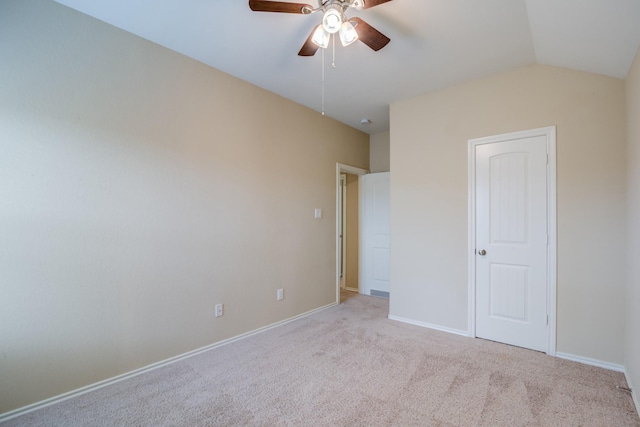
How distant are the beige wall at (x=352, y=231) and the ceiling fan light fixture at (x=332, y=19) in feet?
10.8

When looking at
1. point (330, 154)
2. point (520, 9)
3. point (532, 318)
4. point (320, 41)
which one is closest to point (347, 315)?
point (532, 318)

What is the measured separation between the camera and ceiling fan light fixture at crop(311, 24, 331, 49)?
1.82 m

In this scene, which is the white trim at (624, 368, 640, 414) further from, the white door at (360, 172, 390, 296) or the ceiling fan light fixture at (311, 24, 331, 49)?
the ceiling fan light fixture at (311, 24, 331, 49)

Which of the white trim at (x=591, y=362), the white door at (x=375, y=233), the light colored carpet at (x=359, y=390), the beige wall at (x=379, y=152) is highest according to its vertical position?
the beige wall at (x=379, y=152)

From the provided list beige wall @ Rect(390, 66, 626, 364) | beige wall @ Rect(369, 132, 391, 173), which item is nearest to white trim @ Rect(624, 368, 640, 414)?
beige wall @ Rect(390, 66, 626, 364)

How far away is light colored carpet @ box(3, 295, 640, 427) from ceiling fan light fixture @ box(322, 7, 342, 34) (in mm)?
2326

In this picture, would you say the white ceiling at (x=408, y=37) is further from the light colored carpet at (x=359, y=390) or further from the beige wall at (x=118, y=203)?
the light colored carpet at (x=359, y=390)

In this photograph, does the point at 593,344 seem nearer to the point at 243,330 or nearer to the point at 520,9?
the point at 520,9

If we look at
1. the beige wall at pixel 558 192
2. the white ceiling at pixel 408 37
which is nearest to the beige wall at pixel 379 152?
the beige wall at pixel 558 192

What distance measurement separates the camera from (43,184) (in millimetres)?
1843

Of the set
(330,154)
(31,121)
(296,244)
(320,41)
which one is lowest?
(296,244)

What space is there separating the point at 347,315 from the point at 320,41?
9.81 ft

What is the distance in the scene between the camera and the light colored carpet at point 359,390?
173cm

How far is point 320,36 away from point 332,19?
0.22m
